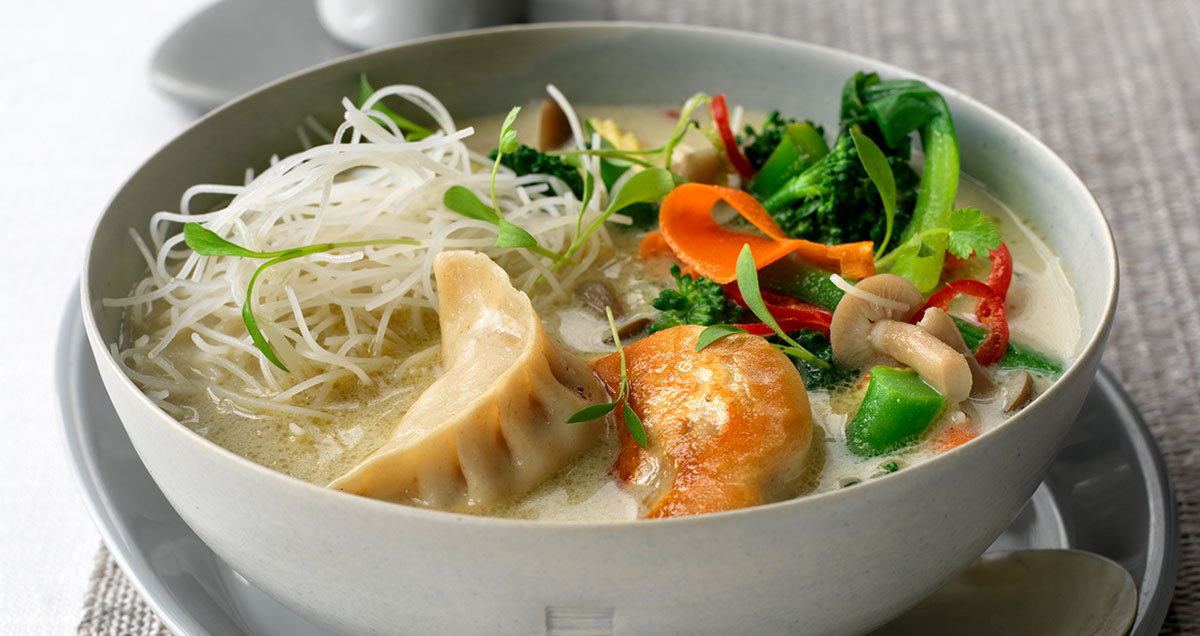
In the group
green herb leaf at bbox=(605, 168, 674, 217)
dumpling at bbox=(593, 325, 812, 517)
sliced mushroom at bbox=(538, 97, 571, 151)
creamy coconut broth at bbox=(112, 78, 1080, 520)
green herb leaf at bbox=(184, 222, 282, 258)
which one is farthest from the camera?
sliced mushroom at bbox=(538, 97, 571, 151)

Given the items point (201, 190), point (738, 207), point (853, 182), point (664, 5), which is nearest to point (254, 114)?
point (201, 190)

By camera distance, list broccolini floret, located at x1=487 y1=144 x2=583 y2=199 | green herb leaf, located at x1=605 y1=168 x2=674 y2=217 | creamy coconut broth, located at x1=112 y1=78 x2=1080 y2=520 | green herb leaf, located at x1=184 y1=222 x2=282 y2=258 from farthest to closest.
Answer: broccolini floret, located at x1=487 y1=144 x2=583 y2=199
green herb leaf, located at x1=605 y1=168 x2=674 y2=217
green herb leaf, located at x1=184 y1=222 x2=282 y2=258
creamy coconut broth, located at x1=112 y1=78 x2=1080 y2=520

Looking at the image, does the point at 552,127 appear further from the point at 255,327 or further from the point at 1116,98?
the point at 1116,98

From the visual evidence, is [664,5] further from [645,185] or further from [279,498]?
[279,498]

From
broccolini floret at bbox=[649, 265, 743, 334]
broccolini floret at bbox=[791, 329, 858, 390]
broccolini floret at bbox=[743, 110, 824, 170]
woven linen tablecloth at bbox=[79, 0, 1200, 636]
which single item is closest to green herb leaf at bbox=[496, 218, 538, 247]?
broccolini floret at bbox=[649, 265, 743, 334]

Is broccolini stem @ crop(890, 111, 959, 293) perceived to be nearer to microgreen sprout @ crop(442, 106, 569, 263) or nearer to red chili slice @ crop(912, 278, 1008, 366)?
red chili slice @ crop(912, 278, 1008, 366)

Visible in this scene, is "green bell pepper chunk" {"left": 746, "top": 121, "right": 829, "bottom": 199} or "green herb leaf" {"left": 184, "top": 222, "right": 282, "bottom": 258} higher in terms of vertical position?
"green herb leaf" {"left": 184, "top": 222, "right": 282, "bottom": 258}
